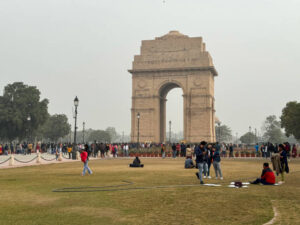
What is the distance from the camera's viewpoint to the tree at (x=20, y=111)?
209 ft

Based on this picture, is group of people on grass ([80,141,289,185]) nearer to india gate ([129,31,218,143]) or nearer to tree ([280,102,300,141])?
india gate ([129,31,218,143])

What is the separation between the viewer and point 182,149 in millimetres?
39594

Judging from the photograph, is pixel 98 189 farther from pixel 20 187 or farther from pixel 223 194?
pixel 223 194

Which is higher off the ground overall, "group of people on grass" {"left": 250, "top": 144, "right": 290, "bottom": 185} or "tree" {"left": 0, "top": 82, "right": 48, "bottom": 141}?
"tree" {"left": 0, "top": 82, "right": 48, "bottom": 141}

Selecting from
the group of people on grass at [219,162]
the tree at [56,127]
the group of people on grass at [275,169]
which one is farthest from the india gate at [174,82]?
the tree at [56,127]

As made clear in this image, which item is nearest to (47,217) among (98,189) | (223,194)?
(98,189)

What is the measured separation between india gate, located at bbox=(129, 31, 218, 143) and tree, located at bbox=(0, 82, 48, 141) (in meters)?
20.5

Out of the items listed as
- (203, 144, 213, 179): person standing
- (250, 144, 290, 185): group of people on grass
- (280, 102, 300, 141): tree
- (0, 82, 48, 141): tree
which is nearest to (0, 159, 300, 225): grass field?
(250, 144, 290, 185): group of people on grass

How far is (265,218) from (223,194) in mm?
3109

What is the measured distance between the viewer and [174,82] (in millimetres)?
59344

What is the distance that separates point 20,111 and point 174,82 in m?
28.8

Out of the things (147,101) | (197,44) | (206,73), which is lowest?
(147,101)

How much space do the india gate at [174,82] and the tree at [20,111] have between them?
2047cm

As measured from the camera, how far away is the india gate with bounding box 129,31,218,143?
5753 cm
